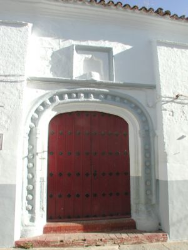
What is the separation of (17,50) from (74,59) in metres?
1.13

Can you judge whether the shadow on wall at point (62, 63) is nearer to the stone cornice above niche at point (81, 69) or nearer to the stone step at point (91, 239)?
the stone cornice above niche at point (81, 69)

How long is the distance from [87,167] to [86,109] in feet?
3.96

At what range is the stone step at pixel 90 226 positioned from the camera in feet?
14.1

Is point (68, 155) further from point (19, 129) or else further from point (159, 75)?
point (159, 75)

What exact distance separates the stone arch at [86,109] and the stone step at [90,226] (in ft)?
0.56

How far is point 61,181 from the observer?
4715 mm

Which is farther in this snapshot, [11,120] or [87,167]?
[87,167]

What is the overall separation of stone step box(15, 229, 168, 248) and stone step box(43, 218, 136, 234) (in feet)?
0.36

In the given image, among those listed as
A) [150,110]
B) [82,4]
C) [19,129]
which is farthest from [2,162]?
[82,4]

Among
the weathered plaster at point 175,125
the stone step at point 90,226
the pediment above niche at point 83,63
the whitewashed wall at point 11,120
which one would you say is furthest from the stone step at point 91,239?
the pediment above niche at point 83,63

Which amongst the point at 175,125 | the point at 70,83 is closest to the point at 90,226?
the point at 175,125

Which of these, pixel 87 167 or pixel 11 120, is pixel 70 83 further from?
pixel 87 167

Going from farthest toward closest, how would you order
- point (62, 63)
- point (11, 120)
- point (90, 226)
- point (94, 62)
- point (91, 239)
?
point (94, 62) → point (62, 63) → point (90, 226) → point (11, 120) → point (91, 239)

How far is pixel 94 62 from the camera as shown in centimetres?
514
